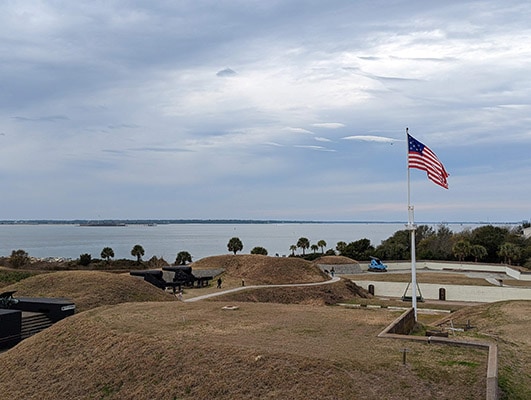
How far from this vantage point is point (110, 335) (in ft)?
52.3

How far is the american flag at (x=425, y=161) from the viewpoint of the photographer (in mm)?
19219

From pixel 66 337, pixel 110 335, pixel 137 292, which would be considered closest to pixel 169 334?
pixel 110 335

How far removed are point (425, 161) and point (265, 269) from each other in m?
28.3

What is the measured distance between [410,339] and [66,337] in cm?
1182

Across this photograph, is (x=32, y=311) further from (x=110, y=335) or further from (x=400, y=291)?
(x=400, y=291)

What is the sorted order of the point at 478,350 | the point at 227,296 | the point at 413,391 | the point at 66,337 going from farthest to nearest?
the point at 227,296 < the point at 66,337 < the point at 478,350 < the point at 413,391

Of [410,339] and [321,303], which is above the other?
[410,339]

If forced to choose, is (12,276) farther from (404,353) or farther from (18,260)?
(404,353)

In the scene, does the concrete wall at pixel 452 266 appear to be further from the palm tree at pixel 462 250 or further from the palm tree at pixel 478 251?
the palm tree at pixel 478 251

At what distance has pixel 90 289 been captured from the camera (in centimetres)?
2870

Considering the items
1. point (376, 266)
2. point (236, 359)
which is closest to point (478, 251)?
point (376, 266)

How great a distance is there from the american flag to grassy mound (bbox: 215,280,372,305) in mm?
18289

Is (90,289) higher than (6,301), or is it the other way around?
(6,301)

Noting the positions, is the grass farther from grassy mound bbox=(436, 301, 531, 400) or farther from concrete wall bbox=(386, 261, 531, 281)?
concrete wall bbox=(386, 261, 531, 281)
